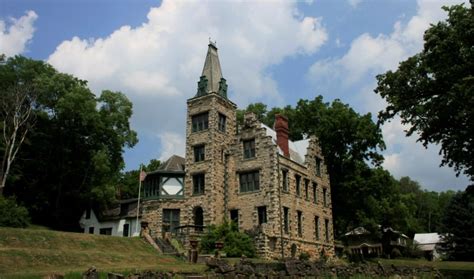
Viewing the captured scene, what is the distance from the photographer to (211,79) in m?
39.3

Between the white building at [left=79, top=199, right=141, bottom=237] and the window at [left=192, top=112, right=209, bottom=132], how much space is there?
1011 cm

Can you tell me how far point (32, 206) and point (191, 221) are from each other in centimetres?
1609

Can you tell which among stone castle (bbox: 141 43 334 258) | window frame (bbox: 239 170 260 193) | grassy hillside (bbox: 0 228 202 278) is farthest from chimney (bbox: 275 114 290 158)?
grassy hillside (bbox: 0 228 202 278)

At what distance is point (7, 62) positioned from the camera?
40.8 metres

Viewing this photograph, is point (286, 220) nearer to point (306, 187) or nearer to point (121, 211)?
point (306, 187)

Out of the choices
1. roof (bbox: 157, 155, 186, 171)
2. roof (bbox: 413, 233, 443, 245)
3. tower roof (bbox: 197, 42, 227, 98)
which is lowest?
roof (bbox: 413, 233, 443, 245)

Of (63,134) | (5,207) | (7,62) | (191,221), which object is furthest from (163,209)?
(7,62)

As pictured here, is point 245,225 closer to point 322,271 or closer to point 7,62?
point 322,271

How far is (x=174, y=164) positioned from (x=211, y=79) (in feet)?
27.0

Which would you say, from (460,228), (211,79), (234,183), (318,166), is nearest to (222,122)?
(211,79)

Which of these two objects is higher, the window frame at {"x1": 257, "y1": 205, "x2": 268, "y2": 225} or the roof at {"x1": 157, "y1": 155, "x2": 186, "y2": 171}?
the roof at {"x1": 157, "y1": 155, "x2": 186, "y2": 171}

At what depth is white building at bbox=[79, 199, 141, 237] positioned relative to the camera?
41.0 metres

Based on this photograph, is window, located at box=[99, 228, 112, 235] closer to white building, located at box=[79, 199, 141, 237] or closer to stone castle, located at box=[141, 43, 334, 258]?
white building, located at box=[79, 199, 141, 237]

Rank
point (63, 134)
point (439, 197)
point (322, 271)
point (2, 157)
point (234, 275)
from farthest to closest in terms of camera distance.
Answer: point (439, 197) → point (63, 134) → point (2, 157) → point (322, 271) → point (234, 275)
